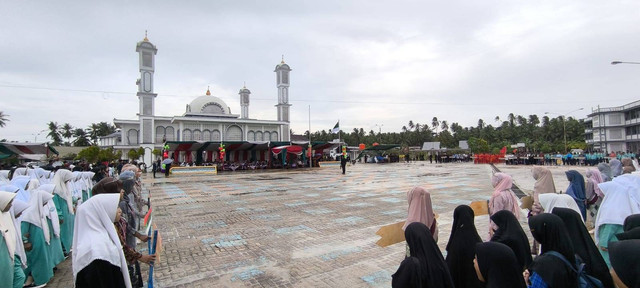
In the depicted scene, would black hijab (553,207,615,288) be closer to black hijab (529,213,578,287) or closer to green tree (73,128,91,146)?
black hijab (529,213,578,287)

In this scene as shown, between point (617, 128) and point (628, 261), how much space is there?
6176cm

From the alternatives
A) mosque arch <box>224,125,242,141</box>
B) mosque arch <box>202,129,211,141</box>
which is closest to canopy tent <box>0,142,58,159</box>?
mosque arch <box>202,129,211,141</box>

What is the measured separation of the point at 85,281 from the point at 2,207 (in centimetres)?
168

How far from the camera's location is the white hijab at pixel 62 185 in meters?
5.38

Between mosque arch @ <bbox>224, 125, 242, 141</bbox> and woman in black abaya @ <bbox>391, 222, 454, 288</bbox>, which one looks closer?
woman in black abaya @ <bbox>391, 222, 454, 288</bbox>

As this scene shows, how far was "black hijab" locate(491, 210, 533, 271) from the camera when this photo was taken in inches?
108

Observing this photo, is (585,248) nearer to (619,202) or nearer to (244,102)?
(619,202)

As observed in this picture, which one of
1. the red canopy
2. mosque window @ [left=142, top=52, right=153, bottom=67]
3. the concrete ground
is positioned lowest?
the concrete ground

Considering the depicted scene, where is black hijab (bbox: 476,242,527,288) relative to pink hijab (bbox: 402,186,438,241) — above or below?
below

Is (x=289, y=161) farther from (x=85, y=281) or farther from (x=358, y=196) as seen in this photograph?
(x=85, y=281)

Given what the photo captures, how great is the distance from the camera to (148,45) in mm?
37750

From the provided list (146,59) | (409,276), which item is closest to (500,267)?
(409,276)

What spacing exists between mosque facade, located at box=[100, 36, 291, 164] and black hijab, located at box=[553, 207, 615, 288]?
32.3m

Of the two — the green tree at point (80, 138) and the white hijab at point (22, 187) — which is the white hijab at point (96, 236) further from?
the green tree at point (80, 138)
